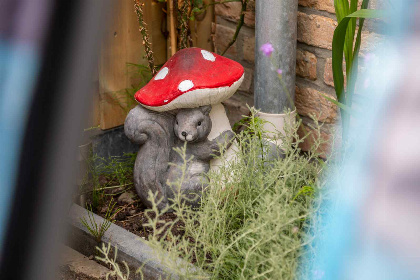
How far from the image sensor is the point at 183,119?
7.00ft

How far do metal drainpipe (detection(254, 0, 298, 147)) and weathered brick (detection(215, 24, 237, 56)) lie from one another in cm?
42

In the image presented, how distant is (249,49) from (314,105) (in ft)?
1.56

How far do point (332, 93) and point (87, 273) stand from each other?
4.40ft

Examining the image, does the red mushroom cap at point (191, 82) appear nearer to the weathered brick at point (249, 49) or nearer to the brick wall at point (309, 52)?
the brick wall at point (309, 52)

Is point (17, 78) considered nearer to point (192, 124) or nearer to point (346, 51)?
point (192, 124)

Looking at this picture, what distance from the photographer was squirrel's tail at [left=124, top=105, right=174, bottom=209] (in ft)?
7.20

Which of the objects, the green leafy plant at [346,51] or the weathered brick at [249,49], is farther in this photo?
the weathered brick at [249,49]

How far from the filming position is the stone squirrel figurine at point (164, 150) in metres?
2.18

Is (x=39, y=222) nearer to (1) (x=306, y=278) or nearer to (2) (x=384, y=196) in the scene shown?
(2) (x=384, y=196)

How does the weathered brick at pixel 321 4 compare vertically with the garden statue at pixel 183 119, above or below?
above

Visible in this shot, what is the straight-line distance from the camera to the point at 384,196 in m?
0.26

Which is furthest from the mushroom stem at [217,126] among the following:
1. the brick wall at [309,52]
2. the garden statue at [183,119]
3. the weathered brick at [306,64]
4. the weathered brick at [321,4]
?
the weathered brick at [321,4]

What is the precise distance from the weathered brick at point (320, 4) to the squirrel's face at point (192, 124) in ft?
2.37

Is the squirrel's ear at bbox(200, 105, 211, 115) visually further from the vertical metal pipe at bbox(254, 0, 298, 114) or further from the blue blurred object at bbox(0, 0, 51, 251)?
the blue blurred object at bbox(0, 0, 51, 251)
